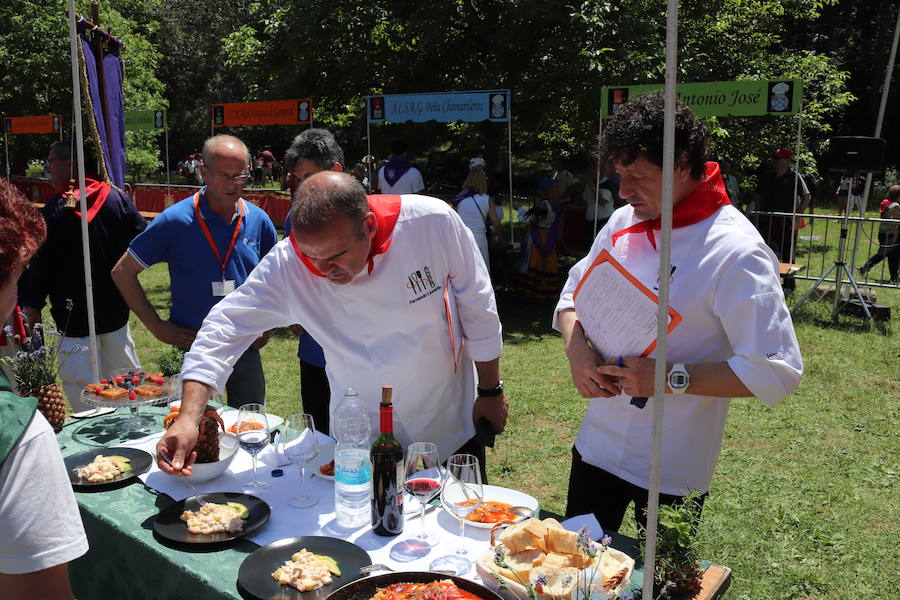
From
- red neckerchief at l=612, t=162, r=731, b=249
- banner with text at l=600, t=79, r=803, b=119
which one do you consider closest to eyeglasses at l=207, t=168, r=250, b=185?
red neckerchief at l=612, t=162, r=731, b=249

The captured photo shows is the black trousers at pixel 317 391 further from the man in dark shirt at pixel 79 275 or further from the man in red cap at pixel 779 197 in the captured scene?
the man in red cap at pixel 779 197

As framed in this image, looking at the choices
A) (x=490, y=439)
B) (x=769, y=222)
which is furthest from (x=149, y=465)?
(x=769, y=222)

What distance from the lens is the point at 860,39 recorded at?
2817 centimetres

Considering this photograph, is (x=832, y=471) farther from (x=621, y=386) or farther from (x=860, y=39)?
(x=860, y=39)

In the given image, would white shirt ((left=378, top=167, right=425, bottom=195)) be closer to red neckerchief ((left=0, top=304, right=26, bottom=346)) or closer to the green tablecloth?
Answer: red neckerchief ((left=0, top=304, right=26, bottom=346))

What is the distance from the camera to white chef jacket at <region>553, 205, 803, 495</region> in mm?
1903

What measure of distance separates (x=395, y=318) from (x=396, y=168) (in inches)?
281

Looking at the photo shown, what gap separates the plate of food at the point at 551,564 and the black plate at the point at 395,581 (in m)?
0.06

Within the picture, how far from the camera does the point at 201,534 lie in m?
2.00

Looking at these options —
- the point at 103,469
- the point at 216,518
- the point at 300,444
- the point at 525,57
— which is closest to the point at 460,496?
the point at 300,444

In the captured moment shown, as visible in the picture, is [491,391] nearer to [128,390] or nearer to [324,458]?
[324,458]

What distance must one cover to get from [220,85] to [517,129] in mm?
31162

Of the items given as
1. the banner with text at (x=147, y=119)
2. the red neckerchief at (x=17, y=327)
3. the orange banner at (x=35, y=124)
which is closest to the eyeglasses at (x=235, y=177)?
the red neckerchief at (x=17, y=327)

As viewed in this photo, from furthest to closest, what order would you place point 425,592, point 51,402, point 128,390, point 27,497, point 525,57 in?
point 525,57 → point 128,390 → point 51,402 → point 425,592 → point 27,497
